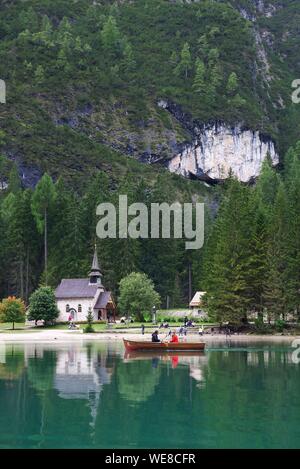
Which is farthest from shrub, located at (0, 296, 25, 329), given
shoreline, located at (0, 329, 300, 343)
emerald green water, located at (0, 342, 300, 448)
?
emerald green water, located at (0, 342, 300, 448)

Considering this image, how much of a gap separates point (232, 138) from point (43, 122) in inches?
2120

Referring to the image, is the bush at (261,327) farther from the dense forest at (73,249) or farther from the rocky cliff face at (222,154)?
the rocky cliff face at (222,154)

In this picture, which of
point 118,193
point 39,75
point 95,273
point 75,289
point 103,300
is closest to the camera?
point 103,300

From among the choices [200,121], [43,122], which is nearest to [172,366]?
[43,122]

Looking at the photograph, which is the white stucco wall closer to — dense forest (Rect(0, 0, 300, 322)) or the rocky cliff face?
dense forest (Rect(0, 0, 300, 322))

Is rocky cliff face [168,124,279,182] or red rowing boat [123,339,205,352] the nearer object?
red rowing boat [123,339,205,352]

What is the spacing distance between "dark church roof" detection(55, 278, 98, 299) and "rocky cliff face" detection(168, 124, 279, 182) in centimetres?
9096

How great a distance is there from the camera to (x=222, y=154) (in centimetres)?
18950

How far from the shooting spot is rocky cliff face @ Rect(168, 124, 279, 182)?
18188 centimetres

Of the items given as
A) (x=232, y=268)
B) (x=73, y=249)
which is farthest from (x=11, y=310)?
(x=232, y=268)

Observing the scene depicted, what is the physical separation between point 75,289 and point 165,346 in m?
40.4

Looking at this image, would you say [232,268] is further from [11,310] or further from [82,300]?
[11,310]

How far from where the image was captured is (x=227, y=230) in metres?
76.0

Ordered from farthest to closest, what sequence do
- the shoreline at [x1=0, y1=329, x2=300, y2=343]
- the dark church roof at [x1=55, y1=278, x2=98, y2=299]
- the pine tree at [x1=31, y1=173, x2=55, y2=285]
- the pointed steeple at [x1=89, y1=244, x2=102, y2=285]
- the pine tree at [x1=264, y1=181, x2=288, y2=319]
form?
1. the pine tree at [x1=31, y1=173, x2=55, y2=285]
2. the pointed steeple at [x1=89, y1=244, x2=102, y2=285]
3. the dark church roof at [x1=55, y1=278, x2=98, y2=299]
4. the pine tree at [x1=264, y1=181, x2=288, y2=319]
5. the shoreline at [x1=0, y1=329, x2=300, y2=343]
